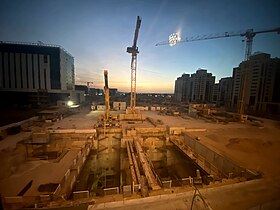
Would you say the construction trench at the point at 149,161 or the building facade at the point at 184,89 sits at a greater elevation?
the building facade at the point at 184,89

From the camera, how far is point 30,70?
128 feet

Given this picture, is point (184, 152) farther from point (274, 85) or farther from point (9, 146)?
point (274, 85)

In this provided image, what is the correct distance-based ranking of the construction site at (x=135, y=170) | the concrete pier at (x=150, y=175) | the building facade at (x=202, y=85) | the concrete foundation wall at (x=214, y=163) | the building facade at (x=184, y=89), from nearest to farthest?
1. the construction site at (x=135, y=170)
2. the concrete pier at (x=150, y=175)
3. the concrete foundation wall at (x=214, y=163)
4. the building facade at (x=202, y=85)
5. the building facade at (x=184, y=89)

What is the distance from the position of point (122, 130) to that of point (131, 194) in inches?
532

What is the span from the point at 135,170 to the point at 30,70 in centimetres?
4531

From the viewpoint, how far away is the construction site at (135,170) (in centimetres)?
556

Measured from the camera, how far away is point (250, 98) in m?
42.0

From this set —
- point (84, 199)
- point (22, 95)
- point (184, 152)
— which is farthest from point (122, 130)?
point (22, 95)

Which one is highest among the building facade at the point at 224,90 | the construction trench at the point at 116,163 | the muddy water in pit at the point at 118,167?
the building facade at the point at 224,90

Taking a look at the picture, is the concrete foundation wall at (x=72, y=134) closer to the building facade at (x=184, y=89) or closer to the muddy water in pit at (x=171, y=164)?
the muddy water in pit at (x=171, y=164)

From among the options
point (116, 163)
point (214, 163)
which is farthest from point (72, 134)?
point (214, 163)

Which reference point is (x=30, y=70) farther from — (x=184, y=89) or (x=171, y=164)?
(x=184, y=89)

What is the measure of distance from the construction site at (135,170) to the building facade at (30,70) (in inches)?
805

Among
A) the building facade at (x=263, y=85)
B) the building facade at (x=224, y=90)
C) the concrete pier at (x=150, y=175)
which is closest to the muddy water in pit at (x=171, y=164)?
the concrete pier at (x=150, y=175)
